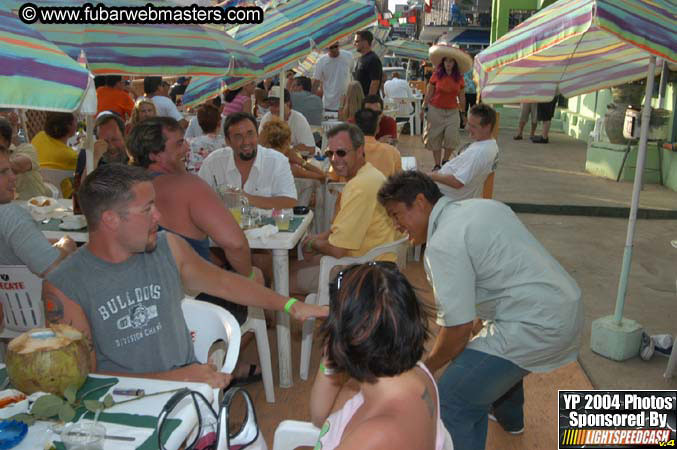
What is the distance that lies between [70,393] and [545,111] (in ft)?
45.1

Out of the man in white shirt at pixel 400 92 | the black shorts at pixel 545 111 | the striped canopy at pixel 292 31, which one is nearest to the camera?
the striped canopy at pixel 292 31

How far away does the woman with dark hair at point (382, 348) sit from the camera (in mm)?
1723

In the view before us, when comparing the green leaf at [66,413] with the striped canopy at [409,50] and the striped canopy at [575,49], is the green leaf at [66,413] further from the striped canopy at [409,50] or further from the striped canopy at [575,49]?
the striped canopy at [409,50]

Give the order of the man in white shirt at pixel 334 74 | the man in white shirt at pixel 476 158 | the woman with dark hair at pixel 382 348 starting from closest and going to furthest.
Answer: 1. the woman with dark hair at pixel 382 348
2. the man in white shirt at pixel 476 158
3. the man in white shirt at pixel 334 74

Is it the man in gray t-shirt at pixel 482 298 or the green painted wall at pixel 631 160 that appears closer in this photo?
the man in gray t-shirt at pixel 482 298

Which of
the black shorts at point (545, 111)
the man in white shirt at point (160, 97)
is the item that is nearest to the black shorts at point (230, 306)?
the man in white shirt at point (160, 97)

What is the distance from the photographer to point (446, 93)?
9.99 meters

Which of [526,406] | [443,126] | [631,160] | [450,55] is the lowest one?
[526,406]

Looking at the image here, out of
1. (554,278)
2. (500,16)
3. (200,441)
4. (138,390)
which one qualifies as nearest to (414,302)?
(200,441)

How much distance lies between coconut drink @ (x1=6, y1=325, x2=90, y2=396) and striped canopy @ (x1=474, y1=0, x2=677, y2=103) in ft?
8.89

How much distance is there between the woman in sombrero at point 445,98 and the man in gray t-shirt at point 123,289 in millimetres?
7877

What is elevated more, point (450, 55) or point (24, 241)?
point (450, 55)

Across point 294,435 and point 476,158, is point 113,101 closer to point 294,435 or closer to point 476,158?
point 476,158

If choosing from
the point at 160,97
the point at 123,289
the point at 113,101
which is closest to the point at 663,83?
the point at 160,97
